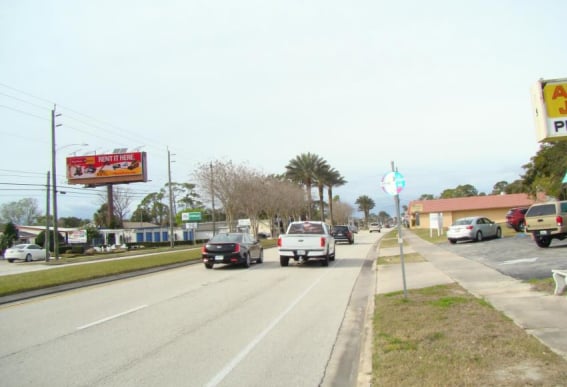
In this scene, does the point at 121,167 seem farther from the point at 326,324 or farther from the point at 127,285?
the point at 326,324

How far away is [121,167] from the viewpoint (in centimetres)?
7175

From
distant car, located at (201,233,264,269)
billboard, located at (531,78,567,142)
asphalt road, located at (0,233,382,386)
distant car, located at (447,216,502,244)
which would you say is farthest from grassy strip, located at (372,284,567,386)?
distant car, located at (447,216,502,244)

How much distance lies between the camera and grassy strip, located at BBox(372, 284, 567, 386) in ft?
17.6

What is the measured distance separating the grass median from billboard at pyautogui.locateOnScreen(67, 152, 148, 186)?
65.7m

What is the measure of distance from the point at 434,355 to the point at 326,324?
3.36 metres

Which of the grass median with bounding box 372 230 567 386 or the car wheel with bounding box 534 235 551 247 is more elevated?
the car wheel with bounding box 534 235 551 247

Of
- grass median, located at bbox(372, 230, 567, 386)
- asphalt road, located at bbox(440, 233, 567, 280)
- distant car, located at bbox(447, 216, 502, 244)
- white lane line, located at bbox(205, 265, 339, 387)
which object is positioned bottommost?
white lane line, located at bbox(205, 265, 339, 387)

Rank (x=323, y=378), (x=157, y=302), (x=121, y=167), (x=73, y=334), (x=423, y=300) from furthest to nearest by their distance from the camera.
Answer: (x=121, y=167)
(x=157, y=302)
(x=423, y=300)
(x=73, y=334)
(x=323, y=378)

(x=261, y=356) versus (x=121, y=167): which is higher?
(x=121, y=167)

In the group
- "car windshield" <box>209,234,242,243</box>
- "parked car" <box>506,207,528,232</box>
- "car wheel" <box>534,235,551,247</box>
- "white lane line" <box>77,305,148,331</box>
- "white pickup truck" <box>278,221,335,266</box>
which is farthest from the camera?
"parked car" <box>506,207,528,232</box>

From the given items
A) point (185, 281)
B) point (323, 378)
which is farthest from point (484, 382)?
point (185, 281)

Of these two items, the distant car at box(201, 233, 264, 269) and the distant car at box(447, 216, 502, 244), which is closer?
the distant car at box(201, 233, 264, 269)

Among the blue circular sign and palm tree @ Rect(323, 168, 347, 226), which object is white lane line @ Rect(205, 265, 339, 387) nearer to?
the blue circular sign

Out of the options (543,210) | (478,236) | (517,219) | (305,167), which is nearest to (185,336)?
(543,210)
